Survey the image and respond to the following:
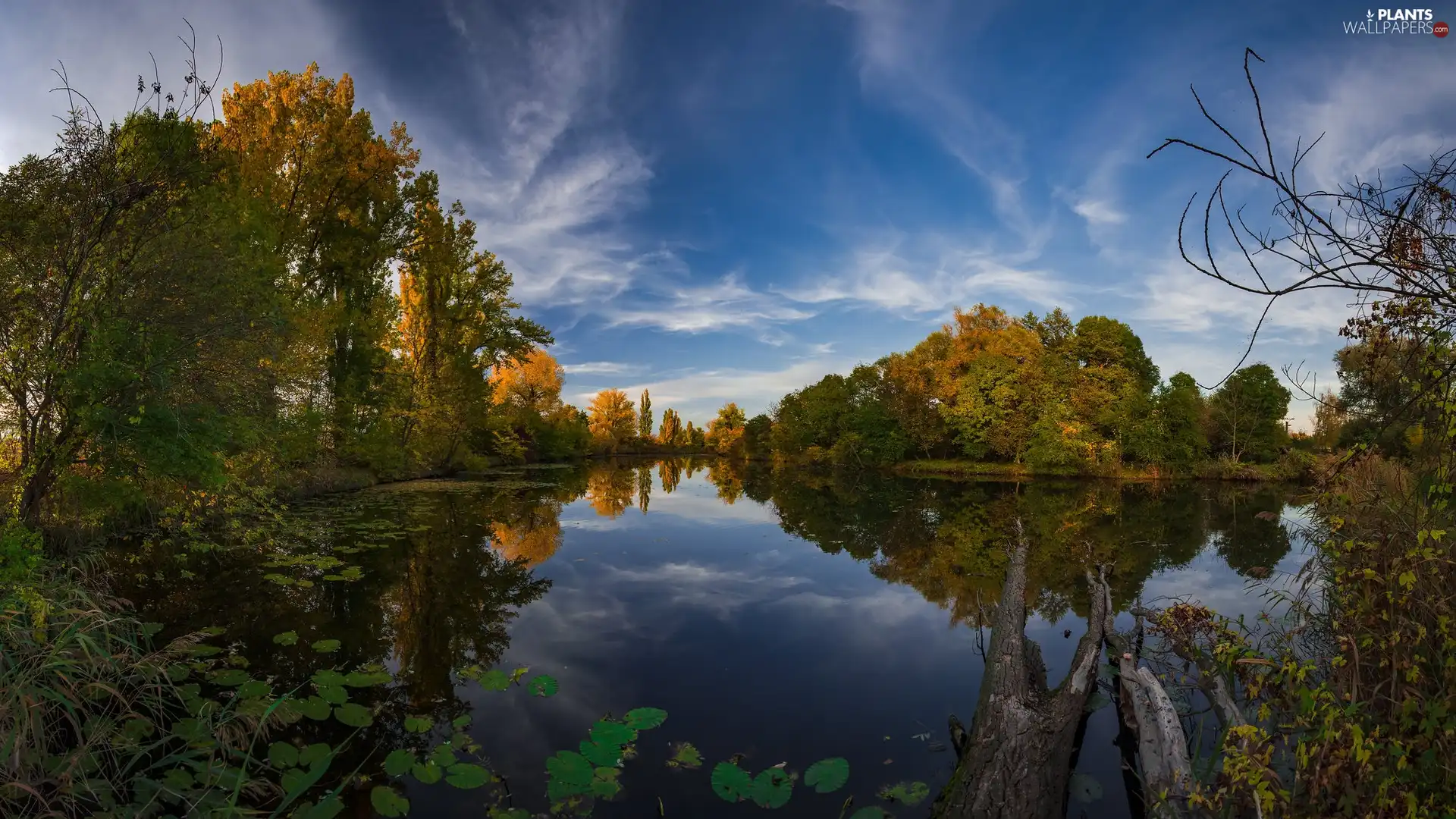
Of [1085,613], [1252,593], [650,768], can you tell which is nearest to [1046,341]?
[1252,593]

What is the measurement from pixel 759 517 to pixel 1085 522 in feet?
32.8

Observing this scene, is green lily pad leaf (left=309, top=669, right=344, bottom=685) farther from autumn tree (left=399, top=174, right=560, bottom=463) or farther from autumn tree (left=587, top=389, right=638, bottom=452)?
autumn tree (left=587, top=389, right=638, bottom=452)

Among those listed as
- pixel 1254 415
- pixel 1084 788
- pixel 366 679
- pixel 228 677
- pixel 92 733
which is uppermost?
pixel 1254 415

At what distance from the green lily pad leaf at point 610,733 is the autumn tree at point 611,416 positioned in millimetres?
69099

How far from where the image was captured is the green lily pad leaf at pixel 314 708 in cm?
507

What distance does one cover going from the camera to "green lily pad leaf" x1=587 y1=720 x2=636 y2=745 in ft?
16.4

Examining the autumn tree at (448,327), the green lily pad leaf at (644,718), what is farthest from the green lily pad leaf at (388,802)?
the autumn tree at (448,327)

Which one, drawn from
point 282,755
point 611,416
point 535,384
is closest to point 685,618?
point 282,755

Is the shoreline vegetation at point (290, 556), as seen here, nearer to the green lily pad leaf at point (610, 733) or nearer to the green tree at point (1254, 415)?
the green lily pad leaf at point (610, 733)

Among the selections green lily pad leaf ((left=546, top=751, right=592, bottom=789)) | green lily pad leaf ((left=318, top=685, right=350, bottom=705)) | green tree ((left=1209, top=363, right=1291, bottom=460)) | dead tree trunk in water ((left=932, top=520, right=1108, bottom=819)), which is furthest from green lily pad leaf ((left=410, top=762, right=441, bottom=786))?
green tree ((left=1209, top=363, right=1291, bottom=460))

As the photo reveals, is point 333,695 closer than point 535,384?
Yes

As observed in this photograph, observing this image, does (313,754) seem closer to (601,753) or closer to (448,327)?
→ (601,753)

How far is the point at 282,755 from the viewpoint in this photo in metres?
4.32

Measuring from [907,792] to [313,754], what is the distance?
4.54m
